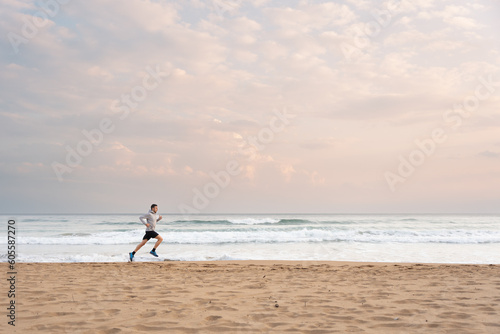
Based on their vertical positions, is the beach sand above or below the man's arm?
below

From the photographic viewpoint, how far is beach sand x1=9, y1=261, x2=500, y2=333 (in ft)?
13.9

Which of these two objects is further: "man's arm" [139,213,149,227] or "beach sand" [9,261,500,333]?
"man's arm" [139,213,149,227]

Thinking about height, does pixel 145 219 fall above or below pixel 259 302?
above

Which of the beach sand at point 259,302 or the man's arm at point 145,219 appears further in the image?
the man's arm at point 145,219

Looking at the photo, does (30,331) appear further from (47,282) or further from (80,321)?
(47,282)

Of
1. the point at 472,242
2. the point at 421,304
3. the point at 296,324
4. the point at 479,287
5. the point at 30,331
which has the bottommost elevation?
the point at 30,331

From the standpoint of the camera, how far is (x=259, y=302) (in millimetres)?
5453

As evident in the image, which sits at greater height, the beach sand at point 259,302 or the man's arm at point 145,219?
the man's arm at point 145,219

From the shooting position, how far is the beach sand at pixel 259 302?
4.22 meters

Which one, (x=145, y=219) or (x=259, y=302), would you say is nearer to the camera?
(x=259, y=302)

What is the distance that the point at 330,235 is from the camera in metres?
25.0

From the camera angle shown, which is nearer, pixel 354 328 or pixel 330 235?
pixel 354 328

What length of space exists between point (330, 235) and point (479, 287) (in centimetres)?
1888

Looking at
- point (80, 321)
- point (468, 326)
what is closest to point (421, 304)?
point (468, 326)
